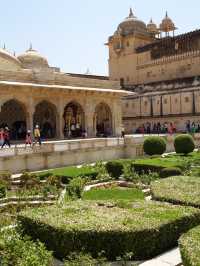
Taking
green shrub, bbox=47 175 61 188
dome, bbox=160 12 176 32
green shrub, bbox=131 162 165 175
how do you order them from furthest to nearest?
dome, bbox=160 12 176 32 < green shrub, bbox=131 162 165 175 < green shrub, bbox=47 175 61 188

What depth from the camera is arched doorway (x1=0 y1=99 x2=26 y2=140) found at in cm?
2615

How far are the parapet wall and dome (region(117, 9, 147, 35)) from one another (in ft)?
86.5

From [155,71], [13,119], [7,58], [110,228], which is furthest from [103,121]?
[110,228]

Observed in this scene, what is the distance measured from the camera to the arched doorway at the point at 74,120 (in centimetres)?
2697

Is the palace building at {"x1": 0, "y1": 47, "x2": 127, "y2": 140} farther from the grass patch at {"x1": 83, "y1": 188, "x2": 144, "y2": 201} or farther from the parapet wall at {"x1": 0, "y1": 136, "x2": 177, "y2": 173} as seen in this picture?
the grass patch at {"x1": 83, "y1": 188, "x2": 144, "y2": 201}

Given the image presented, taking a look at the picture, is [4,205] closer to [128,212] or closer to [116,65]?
[128,212]

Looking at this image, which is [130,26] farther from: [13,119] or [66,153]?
[66,153]

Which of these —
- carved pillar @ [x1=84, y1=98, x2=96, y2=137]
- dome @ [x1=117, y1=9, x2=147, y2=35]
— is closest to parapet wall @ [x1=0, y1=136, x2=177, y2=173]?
carved pillar @ [x1=84, y1=98, x2=96, y2=137]

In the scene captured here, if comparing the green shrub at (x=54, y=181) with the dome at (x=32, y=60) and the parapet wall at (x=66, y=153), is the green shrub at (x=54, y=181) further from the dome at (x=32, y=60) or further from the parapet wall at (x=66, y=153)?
the dome at (x=32, y=60)

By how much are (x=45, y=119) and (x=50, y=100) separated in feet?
11.1

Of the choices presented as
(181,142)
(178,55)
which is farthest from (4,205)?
(178,55)

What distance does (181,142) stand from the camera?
18062 mm

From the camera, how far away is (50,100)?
24.9m

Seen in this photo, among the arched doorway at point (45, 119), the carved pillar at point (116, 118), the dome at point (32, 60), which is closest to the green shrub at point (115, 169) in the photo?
the arched doorway at point (45, 119)
